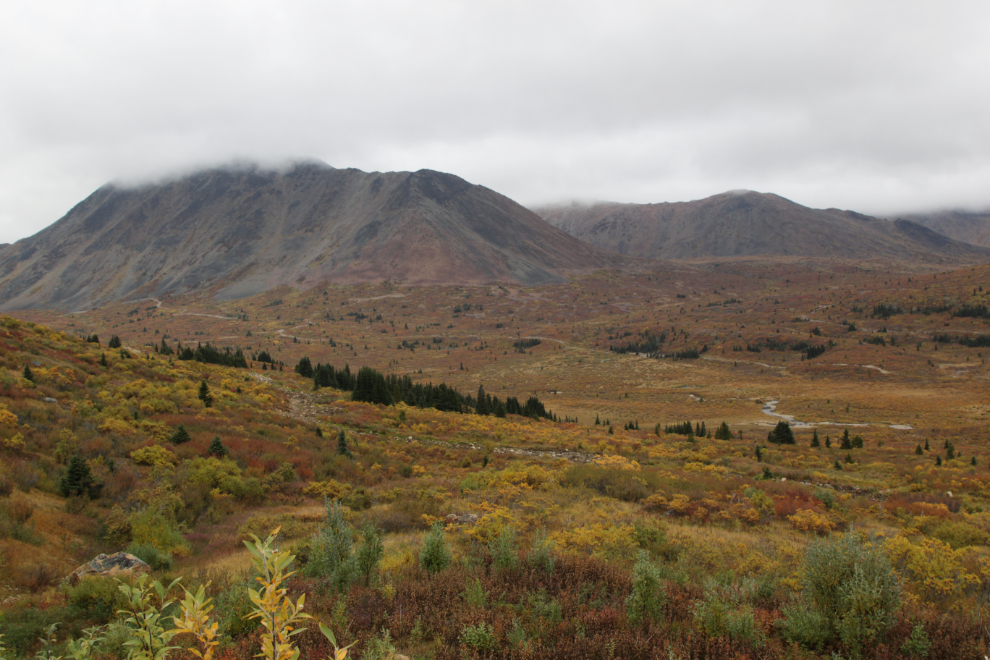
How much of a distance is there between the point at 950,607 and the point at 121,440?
1840cm

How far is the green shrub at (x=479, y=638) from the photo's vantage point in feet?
15.2

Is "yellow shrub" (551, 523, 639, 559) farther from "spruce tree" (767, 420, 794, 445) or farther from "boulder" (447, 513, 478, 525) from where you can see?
Answer: "spruce tree" (767, 420, 794, 445)

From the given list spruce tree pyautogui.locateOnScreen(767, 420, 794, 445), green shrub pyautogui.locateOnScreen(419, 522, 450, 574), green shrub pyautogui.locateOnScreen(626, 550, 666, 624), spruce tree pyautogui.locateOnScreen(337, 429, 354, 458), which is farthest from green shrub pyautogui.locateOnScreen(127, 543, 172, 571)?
spruce tree pyautogui.locateOnScreen(767, 420, 794, 445)

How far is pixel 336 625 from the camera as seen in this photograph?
16.4ft

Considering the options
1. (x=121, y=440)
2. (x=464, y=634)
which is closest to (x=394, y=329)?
(x=121, y=440)

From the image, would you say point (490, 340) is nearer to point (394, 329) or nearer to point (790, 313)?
point (394, 329)

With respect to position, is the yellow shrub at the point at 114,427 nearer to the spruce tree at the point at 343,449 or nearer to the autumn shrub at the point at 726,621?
the spruce tree at the point at 343,449

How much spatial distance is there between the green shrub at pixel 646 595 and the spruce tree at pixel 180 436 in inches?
572

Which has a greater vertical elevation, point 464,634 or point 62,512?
point 464,634

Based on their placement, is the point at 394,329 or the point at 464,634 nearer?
the point at 464,634

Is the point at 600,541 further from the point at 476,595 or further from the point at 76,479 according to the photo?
the point at 76,479

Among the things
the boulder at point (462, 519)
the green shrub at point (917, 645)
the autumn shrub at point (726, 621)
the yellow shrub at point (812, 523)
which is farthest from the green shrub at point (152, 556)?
the yellow shrub at point (812, 523)

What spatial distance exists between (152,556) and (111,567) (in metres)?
0.78

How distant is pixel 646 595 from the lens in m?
5.42
